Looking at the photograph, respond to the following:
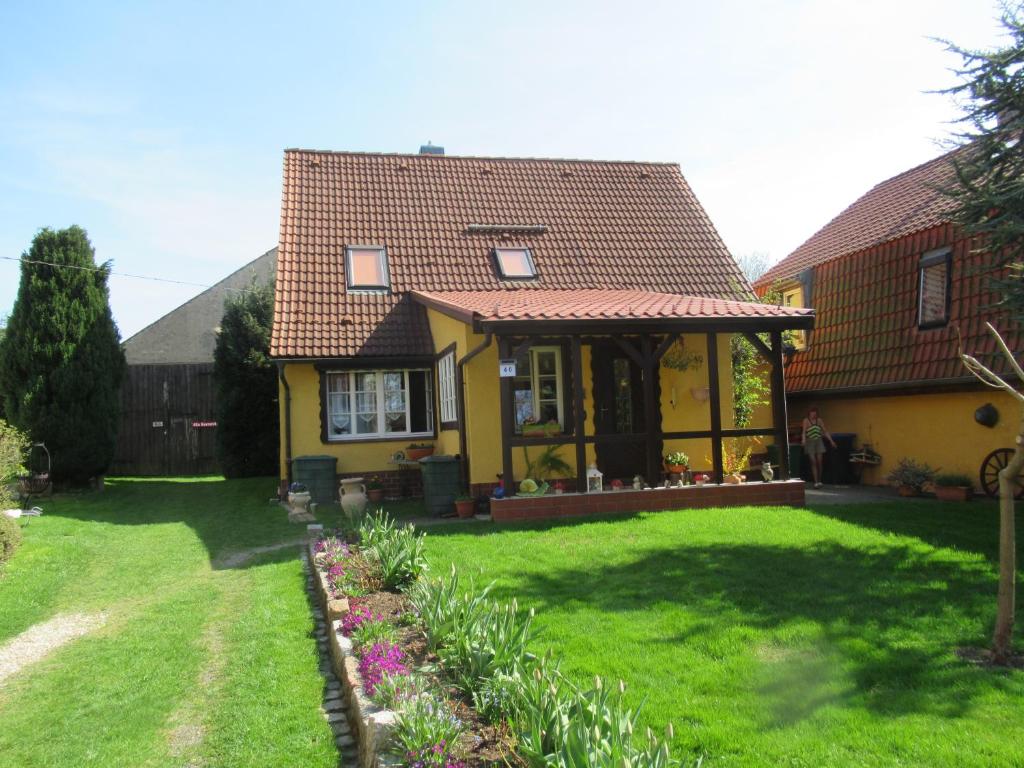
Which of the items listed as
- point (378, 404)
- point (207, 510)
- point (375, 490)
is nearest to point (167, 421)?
point (207, 510)

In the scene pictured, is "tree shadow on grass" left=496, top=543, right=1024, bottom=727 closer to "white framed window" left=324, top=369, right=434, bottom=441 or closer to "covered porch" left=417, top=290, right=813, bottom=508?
"covered porch" left=417, top=290, right=813, bottom=508

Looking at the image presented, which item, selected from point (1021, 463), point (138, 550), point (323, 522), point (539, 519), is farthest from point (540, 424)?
point (1021, 463)

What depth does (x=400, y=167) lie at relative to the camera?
19.0m

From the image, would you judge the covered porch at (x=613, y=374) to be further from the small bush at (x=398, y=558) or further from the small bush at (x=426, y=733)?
the small bush at (x=426, y=733)

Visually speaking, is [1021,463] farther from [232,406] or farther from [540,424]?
[232,406]

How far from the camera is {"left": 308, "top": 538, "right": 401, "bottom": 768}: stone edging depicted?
411 cm

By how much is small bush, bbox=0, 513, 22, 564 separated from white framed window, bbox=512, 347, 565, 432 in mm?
7292

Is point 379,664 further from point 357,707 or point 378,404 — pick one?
point 378,404

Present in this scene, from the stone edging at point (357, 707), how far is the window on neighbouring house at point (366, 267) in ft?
30.9

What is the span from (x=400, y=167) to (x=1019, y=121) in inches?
523

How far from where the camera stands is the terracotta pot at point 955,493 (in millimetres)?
12828

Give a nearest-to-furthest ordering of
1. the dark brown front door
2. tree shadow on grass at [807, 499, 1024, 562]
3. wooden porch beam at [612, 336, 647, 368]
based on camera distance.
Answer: tree shadow on grass at [807, 499, 1024, 562], wooden porch beam at [612, 336, 647, 368], the dark brown front door

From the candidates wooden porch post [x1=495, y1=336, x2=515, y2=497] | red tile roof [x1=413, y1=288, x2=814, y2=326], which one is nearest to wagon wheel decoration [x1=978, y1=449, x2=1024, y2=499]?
red tile roof [x1=413, y1=288, x2=814, y2=326]

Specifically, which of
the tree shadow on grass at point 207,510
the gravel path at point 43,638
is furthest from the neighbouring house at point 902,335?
the gravel path at point 43,638
